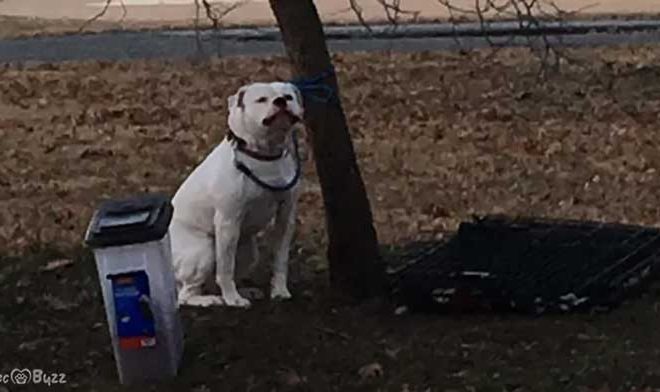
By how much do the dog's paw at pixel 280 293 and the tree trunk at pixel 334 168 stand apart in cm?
24

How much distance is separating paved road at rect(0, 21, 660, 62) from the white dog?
9.85 meters

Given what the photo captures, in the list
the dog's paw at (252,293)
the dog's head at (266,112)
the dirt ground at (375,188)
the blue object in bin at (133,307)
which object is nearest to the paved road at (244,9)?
the dirt ground at (375,188)

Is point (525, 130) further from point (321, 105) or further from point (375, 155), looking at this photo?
point (321, 105)

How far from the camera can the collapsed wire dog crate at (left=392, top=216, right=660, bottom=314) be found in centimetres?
638

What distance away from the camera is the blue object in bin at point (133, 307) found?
212 inches

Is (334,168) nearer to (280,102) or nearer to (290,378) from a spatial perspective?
(280,102)

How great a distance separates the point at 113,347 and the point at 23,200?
13.7ft

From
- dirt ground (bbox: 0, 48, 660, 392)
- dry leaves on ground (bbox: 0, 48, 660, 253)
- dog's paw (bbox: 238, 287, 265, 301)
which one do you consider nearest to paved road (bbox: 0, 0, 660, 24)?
dry leaves on ground (bbox: 0, 48, 660, 253)

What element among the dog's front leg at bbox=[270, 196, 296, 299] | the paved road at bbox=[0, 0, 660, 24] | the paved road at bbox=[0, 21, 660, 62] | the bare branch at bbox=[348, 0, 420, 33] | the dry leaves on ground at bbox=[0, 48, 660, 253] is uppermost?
the bare branch at bbox=[348, 0, 420, 33]

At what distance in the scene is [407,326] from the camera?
6266mm

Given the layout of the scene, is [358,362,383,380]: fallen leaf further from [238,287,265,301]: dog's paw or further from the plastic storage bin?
[238,287,265,301]: dog's paw

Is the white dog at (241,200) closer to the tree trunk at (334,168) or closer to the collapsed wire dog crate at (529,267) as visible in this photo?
the tree trunk at (334,168)

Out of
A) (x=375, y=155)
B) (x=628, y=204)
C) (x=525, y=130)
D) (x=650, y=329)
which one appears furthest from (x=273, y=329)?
(x=525, y=130)

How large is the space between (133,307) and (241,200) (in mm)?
1118
